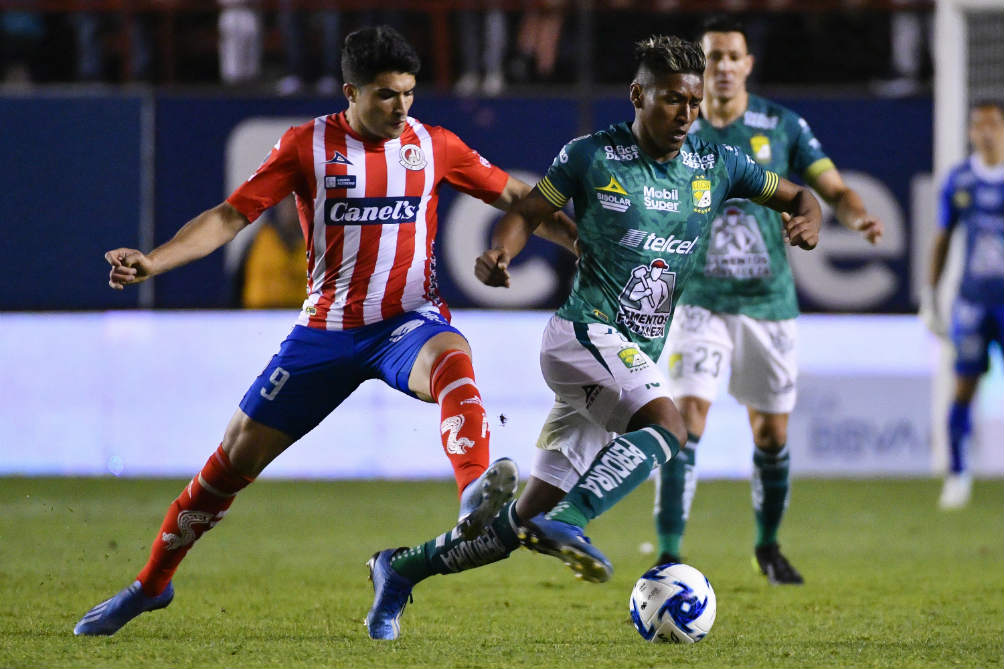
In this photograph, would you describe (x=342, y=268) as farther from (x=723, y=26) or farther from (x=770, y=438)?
(x=770, y=438)

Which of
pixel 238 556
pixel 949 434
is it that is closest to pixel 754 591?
pixel 238 556

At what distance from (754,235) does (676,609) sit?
7.31 ft

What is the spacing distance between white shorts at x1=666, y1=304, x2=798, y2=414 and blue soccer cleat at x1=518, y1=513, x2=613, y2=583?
2.36m

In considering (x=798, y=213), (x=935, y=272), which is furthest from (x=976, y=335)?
(x=798, y=213)

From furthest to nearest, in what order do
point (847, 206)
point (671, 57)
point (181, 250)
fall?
point (847, 206), point (181, 250), point (671, 57)

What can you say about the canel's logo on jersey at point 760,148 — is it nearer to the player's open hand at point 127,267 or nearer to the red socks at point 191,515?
the red socks at point 191,515

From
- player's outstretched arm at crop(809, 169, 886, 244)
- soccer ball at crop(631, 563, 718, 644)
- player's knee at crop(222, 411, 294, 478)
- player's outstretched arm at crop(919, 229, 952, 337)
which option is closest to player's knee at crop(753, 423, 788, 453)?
player's outstretched arm at crop(809, 169, 886, 244)

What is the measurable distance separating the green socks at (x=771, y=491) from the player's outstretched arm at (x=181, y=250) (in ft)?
9.22

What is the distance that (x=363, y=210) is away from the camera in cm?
514

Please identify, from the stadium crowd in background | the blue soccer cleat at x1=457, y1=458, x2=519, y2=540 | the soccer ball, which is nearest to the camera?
the blue soccer cleat at x1=457, y1=458, x2=519, y2=540

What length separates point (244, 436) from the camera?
5.03 meters

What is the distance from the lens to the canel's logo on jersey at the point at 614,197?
4.93m

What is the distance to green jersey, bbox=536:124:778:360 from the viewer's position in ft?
16.2

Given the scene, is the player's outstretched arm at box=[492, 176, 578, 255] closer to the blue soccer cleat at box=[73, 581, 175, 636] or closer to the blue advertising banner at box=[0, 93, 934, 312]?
the blue soccer cleat at box=[73, 581, 175, 636]
